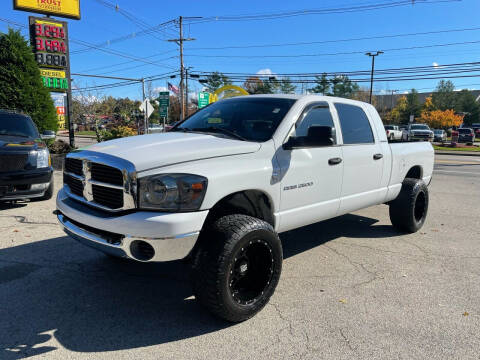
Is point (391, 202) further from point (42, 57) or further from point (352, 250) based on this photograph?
point (42, 57)

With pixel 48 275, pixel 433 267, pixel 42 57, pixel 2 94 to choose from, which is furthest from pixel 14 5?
pixel 433 267

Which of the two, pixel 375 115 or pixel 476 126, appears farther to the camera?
pixel 476 126

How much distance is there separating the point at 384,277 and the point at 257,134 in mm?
2054

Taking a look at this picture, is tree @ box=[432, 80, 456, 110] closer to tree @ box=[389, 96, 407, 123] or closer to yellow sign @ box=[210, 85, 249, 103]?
tree @ box=[389, 96, 407, 123]

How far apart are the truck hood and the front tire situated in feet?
1.84

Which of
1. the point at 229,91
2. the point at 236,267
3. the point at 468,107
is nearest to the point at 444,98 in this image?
the point at 468,107

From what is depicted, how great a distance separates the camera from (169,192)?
107 inches

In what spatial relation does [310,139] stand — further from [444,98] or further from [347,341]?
[444,98]

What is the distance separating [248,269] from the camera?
10.8 feet

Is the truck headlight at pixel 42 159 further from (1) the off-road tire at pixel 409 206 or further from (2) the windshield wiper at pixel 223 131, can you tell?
(1) the off-road tire at pixel 409 206

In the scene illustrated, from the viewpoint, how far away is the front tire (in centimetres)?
280

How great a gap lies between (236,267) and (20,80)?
12.3 m

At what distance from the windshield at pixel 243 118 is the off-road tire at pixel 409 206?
2.54 m

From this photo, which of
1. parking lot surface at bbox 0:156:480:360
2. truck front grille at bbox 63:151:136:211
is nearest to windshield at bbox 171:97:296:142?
truck front grille at bbox 63:151:136:211
